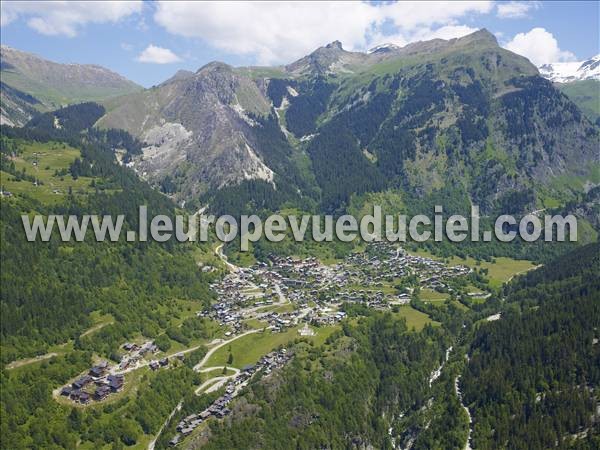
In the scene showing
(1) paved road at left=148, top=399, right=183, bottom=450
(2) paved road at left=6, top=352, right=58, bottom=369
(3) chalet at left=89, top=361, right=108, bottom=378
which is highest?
(2) paved road at left=6, top=352, right=58, bottom=369

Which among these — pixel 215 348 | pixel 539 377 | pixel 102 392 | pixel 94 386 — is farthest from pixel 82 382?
pixel 539 377

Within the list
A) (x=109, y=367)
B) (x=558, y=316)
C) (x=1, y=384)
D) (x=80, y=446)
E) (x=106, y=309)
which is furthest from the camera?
(x=106, y=309)

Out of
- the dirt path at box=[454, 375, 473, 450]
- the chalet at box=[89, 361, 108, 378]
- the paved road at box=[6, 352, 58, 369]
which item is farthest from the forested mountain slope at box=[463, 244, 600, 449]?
the paved road at box=[6, 352, 58, 369]

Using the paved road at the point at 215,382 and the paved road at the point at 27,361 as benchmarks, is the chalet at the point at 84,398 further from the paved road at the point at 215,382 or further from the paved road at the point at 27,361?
the paved road at the point at 215,382

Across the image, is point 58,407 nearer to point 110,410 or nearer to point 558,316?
point 110,410

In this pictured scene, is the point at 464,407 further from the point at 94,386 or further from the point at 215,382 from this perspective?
the point at 94,386

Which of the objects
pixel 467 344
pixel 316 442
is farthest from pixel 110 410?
pixel 467 344

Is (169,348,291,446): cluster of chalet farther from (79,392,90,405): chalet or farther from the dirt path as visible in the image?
the dirt path
